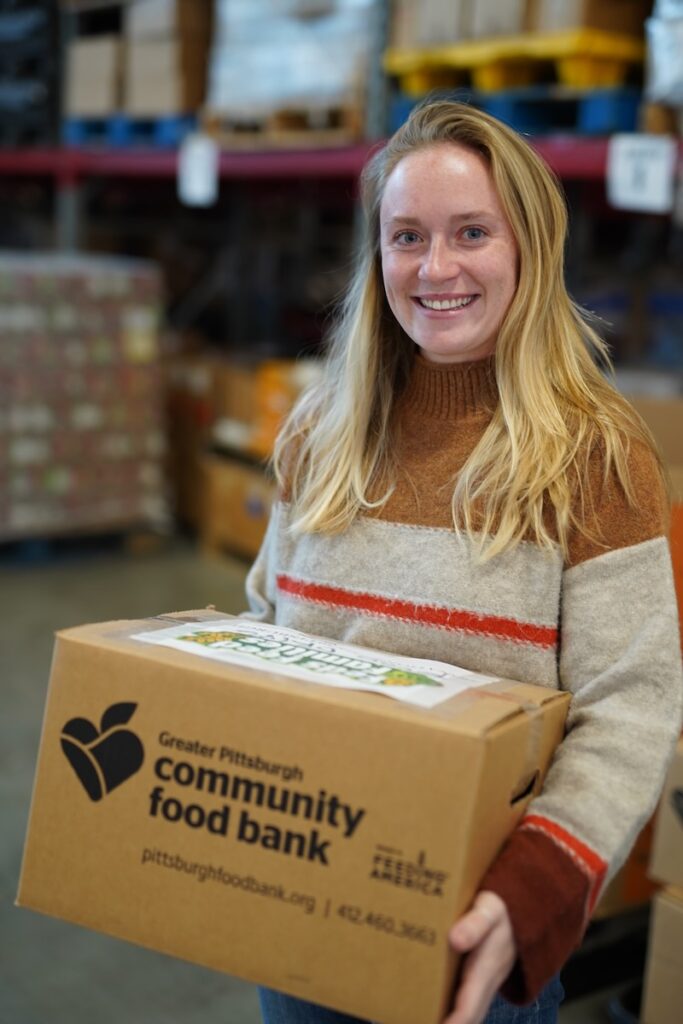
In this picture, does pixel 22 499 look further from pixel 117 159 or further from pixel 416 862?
pixel 416 862

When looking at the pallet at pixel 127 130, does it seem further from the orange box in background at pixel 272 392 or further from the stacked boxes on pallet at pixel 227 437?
the orange box in background at pixel 272 392

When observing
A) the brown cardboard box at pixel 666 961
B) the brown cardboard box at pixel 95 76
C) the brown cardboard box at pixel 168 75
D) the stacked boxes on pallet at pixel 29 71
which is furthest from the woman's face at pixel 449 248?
the stacked boxes on pallet at pixel 29 71

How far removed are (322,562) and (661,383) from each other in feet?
9.51

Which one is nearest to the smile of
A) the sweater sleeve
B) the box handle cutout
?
the sweater sleeve

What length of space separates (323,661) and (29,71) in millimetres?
6586

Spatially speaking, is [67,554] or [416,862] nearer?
[416,862]

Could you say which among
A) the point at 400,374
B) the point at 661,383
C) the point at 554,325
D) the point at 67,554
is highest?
the point at 554,325

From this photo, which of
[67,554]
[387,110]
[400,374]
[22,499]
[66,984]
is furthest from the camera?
[67,554]

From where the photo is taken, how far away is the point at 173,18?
235 inches

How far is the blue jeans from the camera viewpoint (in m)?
1.48

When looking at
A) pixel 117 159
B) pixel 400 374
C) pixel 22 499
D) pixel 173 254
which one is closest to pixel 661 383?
pixel 400 374

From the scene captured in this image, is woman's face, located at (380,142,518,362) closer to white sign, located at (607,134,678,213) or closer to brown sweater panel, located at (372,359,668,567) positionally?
brown sweater panel, located at (372,359,668,567)

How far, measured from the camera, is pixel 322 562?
5.32 ft

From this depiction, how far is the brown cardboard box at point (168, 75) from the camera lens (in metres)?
6.05
